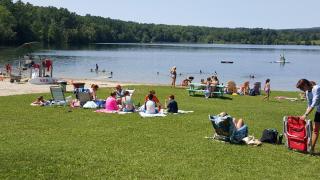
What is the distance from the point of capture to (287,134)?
12.2m

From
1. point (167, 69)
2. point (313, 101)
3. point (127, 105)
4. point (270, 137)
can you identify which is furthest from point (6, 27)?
point (313, 101)

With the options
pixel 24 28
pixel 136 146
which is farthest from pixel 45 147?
pixel 24 28

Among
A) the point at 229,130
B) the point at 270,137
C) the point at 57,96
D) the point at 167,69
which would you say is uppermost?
the point at 229,130

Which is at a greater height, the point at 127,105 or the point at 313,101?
the point at 313,101

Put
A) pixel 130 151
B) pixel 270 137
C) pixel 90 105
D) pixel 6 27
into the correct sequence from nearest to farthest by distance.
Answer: pixel 130 151
pixel 270 137
pixel 90 105
pixel 6 27

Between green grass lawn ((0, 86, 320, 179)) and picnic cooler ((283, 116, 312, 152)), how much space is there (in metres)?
0.29

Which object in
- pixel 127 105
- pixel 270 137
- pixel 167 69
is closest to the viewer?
pixel 270 137

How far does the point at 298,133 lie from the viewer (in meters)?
12.0

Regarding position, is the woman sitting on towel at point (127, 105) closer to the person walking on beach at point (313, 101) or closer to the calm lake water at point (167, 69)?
the person walking on beach at point (313, 101)

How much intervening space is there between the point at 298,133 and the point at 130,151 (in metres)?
4.01

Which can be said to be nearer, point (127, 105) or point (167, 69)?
point (127, 105)

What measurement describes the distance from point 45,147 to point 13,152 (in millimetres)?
874

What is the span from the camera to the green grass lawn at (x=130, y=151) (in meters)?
9.48

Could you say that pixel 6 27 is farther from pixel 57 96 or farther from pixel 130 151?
pixel 130 151
